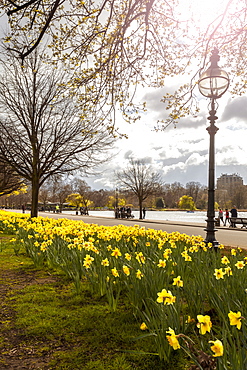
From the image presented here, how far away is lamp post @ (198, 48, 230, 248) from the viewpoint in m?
5.93

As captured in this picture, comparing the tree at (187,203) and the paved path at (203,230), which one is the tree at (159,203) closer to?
the tree at (187,203)

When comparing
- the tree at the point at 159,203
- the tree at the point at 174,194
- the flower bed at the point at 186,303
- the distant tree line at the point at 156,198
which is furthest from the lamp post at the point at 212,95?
the tree at the point at 174,194

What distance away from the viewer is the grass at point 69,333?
6.56 ft

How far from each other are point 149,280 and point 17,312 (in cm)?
147

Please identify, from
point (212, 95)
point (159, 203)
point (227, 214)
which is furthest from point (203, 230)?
point (159, 203)

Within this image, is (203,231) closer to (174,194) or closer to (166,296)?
(166,296)

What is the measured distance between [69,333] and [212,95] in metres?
5.56

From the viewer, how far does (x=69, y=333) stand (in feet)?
8.16

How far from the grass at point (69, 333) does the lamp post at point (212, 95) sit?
10.7ft

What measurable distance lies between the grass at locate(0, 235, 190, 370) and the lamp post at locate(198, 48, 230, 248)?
3273mm

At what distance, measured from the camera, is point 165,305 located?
6.95ft

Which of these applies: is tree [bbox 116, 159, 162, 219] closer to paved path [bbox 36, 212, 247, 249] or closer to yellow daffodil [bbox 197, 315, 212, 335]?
paved path [bbox 36, 212, 247, 249]

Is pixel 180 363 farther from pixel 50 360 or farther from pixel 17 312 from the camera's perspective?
pixel 17 312

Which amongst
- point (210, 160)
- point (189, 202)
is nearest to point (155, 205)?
point (189, 202)
